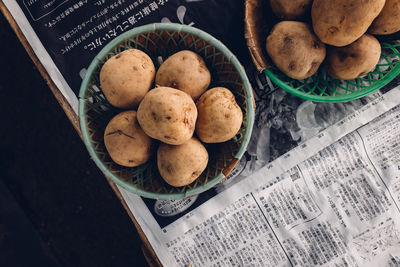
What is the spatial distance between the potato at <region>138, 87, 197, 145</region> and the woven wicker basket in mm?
209

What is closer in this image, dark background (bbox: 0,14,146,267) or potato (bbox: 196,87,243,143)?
potato (bbox: 196,87,243,143)

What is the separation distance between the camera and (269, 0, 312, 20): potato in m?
0.57

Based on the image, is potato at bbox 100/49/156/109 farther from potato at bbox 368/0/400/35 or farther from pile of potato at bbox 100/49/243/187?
potato at bbox 368/0/400/35

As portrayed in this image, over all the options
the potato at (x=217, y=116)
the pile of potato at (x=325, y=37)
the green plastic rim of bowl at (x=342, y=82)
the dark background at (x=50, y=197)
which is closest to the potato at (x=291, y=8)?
the pile of potato at (x=325, y=37)

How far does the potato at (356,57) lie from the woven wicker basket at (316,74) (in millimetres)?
46

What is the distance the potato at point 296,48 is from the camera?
0.57m

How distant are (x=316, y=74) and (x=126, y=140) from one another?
1.45ft

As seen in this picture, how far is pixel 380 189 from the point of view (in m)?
0.72

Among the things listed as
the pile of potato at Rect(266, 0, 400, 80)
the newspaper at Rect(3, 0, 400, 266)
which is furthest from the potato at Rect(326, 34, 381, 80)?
the newspaper at Rect(3, 0, 400, 266)

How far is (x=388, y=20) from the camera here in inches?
21.9

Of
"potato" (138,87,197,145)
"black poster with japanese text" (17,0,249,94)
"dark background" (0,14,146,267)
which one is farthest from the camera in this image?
"dark background" (0,14,146,267)

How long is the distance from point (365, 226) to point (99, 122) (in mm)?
666

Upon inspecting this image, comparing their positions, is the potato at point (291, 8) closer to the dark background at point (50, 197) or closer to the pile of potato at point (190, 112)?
the pile of potato at point (190, 112)

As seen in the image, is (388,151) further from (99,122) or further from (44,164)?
(44,164)
